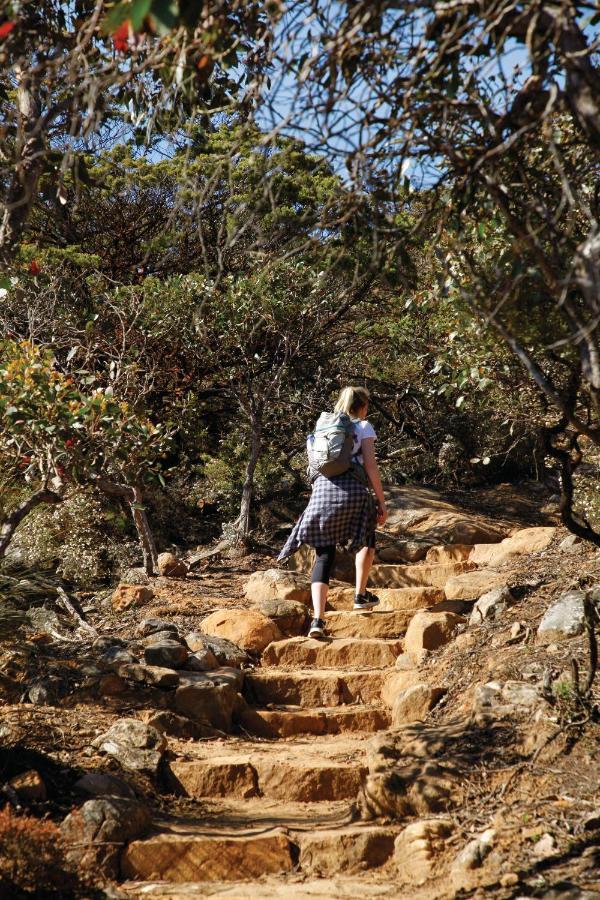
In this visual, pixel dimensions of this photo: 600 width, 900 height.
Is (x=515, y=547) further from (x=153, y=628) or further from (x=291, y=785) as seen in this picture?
(x=291, y=785)

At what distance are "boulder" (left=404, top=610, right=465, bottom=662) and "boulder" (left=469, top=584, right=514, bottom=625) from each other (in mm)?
160

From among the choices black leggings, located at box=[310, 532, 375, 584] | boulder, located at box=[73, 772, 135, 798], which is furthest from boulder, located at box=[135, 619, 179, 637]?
boulder, located at box=[73, 772, 135, 798]

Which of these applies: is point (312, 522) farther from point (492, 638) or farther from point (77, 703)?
point (77, 703)

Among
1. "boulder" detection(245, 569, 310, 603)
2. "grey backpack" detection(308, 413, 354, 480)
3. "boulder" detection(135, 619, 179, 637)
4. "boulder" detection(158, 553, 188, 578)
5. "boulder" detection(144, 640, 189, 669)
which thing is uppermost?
"grey backpack" detection(308, 413, 354, 480)

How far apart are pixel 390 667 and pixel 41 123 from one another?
176 inches

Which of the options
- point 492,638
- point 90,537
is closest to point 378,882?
point 492,638

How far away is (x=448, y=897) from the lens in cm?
374

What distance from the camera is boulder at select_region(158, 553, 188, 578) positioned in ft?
30.9

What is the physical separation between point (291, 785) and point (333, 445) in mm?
2642

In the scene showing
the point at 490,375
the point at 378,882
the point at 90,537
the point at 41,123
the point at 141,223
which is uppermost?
the point at 141,223

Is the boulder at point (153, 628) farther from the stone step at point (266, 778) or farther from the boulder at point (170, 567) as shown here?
the boulder at point (170, 567)

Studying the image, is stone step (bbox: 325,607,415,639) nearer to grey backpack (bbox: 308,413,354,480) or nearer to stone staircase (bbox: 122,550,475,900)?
stone staircase (bbox: 122,550,475,900)

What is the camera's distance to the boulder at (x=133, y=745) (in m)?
4.98

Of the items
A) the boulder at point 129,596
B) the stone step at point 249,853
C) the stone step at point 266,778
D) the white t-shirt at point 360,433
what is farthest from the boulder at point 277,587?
the stone step at point 249,853
